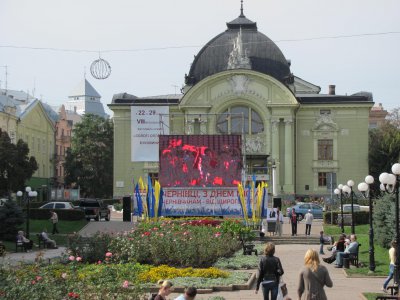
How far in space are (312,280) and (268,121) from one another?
202 ft

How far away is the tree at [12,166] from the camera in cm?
5834

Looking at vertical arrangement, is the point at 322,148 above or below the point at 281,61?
below

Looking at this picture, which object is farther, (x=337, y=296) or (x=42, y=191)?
(x=42, y=191)

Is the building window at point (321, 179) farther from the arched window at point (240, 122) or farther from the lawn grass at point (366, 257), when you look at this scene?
the lawn grass at point (366, 257)

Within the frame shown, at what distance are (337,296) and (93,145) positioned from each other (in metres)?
67.0

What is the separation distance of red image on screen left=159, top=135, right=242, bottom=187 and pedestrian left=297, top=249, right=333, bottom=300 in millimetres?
33118

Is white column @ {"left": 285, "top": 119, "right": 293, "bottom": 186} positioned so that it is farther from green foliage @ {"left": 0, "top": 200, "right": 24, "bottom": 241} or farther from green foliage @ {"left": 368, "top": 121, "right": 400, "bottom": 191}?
green foliage @ {"left": 0, "top": 200, "right": 24, "bottom": 241}

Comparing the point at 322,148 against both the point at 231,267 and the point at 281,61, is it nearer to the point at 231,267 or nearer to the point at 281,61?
the point at 281,61

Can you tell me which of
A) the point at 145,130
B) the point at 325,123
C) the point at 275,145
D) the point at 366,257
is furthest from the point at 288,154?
the point at 366,257

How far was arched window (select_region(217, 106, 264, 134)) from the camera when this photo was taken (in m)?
75.4

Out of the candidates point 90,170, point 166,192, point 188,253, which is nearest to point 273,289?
point 188,253

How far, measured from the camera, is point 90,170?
85.1 metres

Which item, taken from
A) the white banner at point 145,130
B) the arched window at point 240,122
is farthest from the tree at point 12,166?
the arched window at point 240,122

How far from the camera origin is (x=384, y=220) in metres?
32.6
